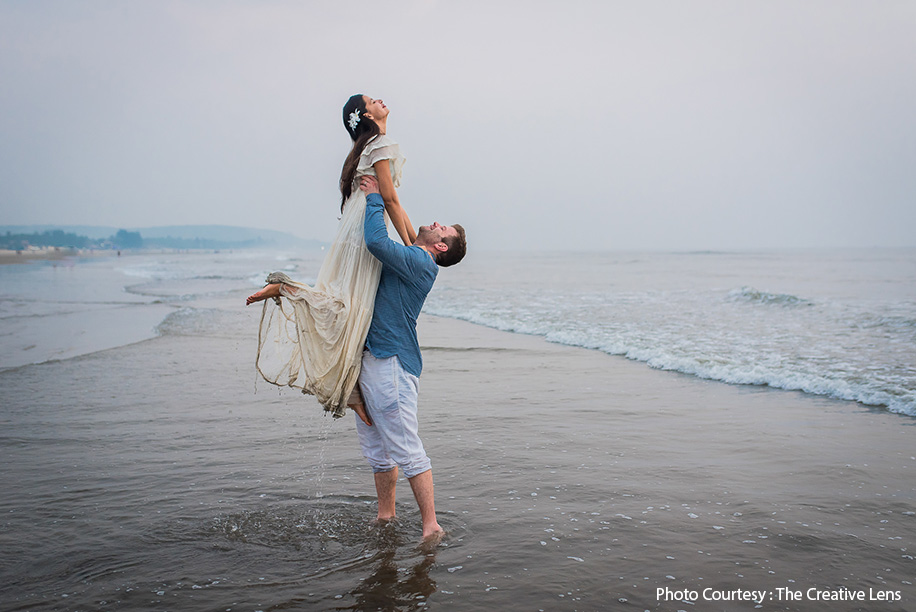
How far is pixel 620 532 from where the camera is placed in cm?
335

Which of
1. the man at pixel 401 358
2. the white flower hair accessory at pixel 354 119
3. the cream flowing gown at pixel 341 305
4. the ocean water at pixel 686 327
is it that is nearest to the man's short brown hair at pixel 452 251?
the man at pixel 401 358

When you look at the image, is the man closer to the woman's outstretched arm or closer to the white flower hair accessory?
the woman's outstretched arm

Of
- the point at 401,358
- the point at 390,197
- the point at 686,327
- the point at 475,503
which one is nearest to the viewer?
the point at 390,197

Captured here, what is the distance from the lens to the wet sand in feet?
9.05

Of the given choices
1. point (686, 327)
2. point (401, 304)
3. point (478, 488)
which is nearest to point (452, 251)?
point (401, 304)

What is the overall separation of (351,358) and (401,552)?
0.98 metres

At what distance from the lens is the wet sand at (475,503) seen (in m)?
2.76

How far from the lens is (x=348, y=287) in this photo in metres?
3.10

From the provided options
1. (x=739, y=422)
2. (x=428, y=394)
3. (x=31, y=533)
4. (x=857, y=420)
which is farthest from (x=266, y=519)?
(x=857, y=420)

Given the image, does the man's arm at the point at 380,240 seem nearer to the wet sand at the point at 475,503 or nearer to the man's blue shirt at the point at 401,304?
the man's blue shirt at the point at 401,304

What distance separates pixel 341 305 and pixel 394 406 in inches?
21.8

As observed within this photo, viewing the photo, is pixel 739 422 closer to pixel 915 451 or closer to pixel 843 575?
pixel 915 451

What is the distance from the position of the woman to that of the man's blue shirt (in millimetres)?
53

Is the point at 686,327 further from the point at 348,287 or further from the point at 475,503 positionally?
the point at 348,287
